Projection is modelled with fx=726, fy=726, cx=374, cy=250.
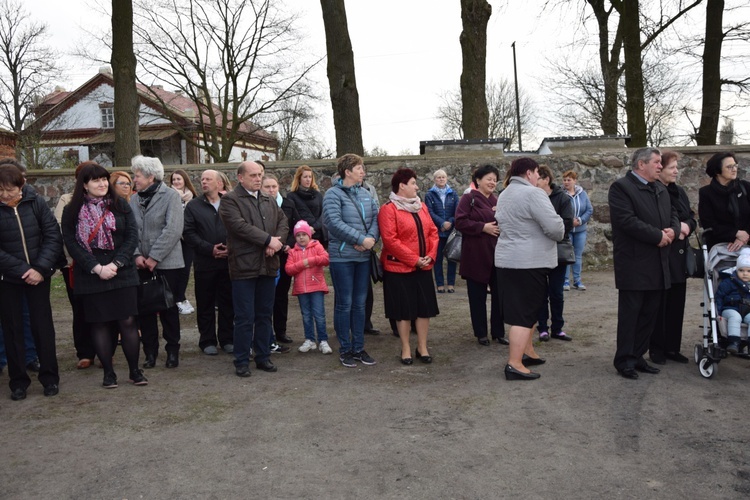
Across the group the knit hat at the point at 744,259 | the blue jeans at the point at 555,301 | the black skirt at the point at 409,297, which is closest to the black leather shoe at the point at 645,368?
the knit hat at the point at 744,259

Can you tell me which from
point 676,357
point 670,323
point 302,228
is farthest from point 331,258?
point 676,357

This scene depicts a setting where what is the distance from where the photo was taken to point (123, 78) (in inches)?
542

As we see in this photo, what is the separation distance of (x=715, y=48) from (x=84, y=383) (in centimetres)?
1580

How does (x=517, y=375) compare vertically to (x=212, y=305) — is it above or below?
below

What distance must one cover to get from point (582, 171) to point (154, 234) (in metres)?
8.50

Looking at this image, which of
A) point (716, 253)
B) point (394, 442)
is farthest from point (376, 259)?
point (716, 253)

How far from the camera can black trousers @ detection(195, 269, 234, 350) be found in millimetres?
7340

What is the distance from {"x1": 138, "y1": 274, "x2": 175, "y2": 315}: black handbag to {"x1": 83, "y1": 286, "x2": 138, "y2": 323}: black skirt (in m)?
0.35

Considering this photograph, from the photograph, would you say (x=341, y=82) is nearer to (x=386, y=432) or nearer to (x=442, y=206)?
(x=442, y=206)

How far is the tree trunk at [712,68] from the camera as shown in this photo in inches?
655

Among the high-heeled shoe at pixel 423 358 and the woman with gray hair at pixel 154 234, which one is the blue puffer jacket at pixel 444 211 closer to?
the high-heeled shoe at pixel 423 358

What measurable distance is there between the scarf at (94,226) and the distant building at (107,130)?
35201mm

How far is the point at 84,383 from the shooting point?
20.6 ft

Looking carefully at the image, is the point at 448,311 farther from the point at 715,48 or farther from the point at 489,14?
the point at 715,48
